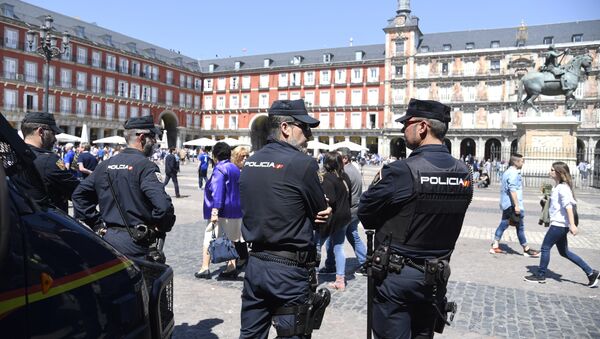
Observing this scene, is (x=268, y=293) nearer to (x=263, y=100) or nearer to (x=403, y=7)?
(x=403, y=7)

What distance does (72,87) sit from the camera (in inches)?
2004

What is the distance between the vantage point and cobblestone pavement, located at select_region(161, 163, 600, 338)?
15.1 feet

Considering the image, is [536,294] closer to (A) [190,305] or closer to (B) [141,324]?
(A) [190,305]

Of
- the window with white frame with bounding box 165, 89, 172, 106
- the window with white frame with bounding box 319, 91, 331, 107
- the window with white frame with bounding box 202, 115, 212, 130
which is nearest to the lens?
the window with white frame with bounding box 319, 91, 331, 107

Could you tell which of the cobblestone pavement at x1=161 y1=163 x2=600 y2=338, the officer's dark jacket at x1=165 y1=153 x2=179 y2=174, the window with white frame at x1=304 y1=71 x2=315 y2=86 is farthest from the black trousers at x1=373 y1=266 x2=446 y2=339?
the window with white frame at x1=304 y1=71 x2=315 y2=86

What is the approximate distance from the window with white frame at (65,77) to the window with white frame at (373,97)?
35576mm

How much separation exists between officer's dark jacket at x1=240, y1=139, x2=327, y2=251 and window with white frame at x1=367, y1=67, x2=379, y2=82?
5920 cm

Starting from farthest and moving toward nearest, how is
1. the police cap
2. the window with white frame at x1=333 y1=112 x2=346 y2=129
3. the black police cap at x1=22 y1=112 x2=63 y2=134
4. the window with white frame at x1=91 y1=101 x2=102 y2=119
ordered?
the window with white frame at x1=333 y1=112 x2=346 y2=129 → the window with white frame at x1=91 y1=101 x2=102 y2=119 → the black police cap at x1=22 y1=112 x2=63 y2=134 → the police cap

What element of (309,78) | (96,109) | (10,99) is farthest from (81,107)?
(309,78)

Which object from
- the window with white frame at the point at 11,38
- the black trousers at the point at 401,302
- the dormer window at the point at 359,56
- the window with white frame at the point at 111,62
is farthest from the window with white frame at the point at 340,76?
the black trousers at the point at 401,302

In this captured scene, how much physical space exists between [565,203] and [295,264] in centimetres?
502

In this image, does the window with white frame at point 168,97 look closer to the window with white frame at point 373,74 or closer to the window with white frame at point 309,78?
the window with white frame at point 309,78

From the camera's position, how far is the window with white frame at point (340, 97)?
2464 inches

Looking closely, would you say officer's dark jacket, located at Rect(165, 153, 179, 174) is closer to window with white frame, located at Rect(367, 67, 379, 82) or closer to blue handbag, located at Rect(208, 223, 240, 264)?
blue handbag, located at Rect(208, 223, 240, 264)
